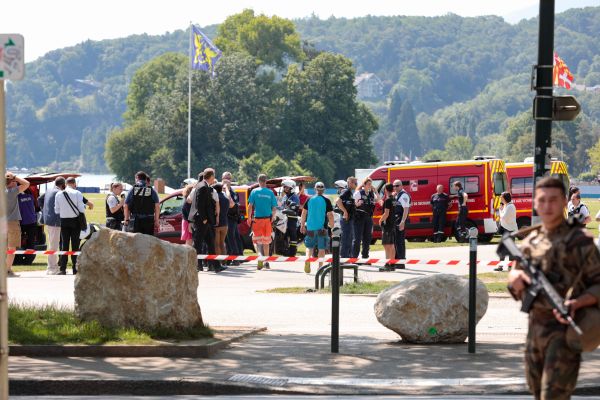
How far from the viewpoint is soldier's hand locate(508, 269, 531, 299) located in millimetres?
7000

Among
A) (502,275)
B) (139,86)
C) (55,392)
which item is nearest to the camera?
(55,392)

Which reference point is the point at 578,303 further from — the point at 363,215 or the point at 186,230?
the point at 363,215

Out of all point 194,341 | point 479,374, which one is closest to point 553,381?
point 479,374

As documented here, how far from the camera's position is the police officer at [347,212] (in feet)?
83.1

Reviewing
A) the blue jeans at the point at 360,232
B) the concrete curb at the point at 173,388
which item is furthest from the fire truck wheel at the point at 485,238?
the concrete curb at the point at 173,388

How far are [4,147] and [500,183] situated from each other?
102 feet

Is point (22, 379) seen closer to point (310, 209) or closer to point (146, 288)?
point (146, 288)

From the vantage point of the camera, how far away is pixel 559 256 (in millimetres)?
6988

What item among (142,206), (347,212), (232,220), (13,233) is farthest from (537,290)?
(232,220)

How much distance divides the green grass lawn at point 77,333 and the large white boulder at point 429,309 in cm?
178

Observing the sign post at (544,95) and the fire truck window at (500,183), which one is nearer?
the sign post at (544,95)

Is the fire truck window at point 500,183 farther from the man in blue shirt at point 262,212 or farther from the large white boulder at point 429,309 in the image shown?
the large white boulder at point 429,309

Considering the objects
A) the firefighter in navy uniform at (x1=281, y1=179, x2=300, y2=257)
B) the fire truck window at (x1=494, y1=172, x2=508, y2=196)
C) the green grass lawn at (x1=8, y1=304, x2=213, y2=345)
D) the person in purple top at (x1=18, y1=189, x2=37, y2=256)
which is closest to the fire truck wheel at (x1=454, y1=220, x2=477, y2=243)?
the fire truck window at (x1=494, y1=172, x2=508, y2=196)

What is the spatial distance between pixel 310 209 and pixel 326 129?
3703 inches
